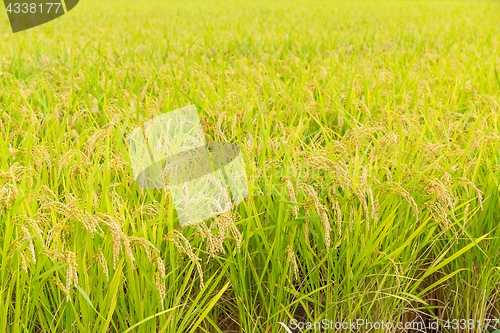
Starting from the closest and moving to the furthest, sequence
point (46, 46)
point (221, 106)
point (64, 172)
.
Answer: point (64, 172) < point (221, 106) < point (46, 46)

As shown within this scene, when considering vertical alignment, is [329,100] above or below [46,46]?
below

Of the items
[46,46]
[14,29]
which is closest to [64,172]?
[46,46]

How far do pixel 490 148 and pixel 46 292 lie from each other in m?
1.87

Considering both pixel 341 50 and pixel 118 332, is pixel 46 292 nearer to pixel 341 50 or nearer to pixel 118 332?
pixel 118 332

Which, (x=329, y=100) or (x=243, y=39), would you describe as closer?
(x=329, y=100)

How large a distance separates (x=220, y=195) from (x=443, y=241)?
890mm

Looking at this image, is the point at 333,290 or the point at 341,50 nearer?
the point at 333,290

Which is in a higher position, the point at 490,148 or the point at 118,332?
the point at 490,148

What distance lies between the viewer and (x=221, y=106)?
7.59 ft

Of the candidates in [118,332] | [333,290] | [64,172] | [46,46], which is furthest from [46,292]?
[46,46]

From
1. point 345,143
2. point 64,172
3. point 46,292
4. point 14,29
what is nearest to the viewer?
point 46,292

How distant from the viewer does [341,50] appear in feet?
15.7

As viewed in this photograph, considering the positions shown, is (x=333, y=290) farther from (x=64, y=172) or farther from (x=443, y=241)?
(x=64, y=172)

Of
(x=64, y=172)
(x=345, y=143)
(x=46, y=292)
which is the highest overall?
(x=64, y=172)
